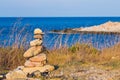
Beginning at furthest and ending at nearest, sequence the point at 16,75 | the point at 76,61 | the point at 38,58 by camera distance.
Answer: the point at 76,61 < the point at 38,58 < the point at 16,75

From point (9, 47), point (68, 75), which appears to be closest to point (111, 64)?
point (68, 75)

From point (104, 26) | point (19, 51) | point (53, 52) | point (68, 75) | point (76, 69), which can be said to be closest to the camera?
point (68, 75)

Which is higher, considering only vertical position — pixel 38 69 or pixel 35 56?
pixel 35 56

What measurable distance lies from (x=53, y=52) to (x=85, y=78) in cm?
491

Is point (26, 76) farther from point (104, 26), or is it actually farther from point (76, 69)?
point (104, 26)

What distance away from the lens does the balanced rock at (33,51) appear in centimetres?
1320

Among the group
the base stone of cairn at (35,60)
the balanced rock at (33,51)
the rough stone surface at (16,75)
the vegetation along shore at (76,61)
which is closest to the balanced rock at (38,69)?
the base stone of cairn at (35,60)

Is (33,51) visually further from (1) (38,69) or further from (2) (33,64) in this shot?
(1) (38,69)

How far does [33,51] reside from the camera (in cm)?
1327

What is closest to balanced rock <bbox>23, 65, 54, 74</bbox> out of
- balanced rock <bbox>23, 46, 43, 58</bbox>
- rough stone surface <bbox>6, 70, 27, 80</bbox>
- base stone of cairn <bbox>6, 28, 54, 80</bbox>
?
base stone of cairn <bbox>6, 28, 54, 80</bbox>

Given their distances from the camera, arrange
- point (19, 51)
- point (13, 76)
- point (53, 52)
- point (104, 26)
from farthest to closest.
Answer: point (104, 26)
point (53, 52)
point (19, 51)
point (13, 76)

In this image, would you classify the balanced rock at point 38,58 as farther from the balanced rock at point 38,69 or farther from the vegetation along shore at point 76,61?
the vegetation along shore at point 76,61

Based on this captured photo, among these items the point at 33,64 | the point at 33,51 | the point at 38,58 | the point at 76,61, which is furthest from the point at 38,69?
the point at 76,61

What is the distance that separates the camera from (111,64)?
48.6 ft
